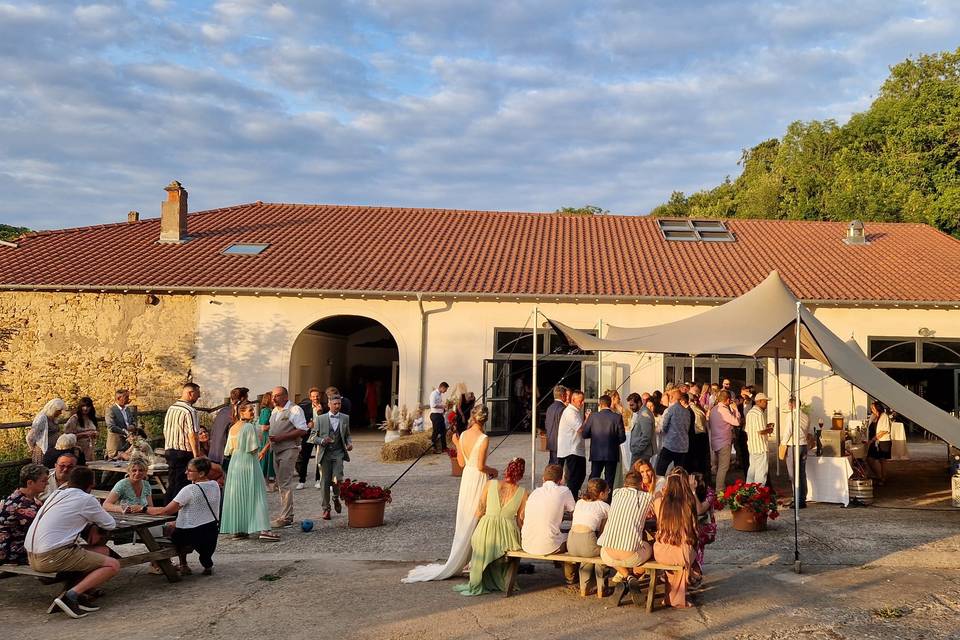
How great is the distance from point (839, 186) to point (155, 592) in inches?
1359

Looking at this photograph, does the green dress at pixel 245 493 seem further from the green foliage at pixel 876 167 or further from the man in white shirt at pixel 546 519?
the green foliage at pixel 876 167

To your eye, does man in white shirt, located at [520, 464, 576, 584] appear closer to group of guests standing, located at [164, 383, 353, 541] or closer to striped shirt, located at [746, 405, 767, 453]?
group of guests standing, located at [164, 383, 353, 541]

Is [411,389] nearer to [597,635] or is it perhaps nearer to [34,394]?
[34,394]

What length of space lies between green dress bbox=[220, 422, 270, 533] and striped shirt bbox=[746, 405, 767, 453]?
5735 millimetres

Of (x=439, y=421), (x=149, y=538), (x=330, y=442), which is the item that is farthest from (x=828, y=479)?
(x=149, y=538)

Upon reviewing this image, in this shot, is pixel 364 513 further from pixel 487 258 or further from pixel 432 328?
pixel 487 258

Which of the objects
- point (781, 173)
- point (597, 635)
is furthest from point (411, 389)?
point (781, 173)

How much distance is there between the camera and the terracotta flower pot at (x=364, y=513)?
8633 mm

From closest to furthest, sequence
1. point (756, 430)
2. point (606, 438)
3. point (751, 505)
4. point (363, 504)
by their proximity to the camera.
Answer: point (751, 505) < point (363, 504) < point (606, 438) < point (756, 430)

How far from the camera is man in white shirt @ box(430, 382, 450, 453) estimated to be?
14.8 metres

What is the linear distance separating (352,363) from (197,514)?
17.9 metres

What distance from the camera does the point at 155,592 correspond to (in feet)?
20.9

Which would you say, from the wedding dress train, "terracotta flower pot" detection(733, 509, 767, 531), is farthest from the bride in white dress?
"terracotta flower pot" detection(733, 509, 767, 531)

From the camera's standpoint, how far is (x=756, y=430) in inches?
392
